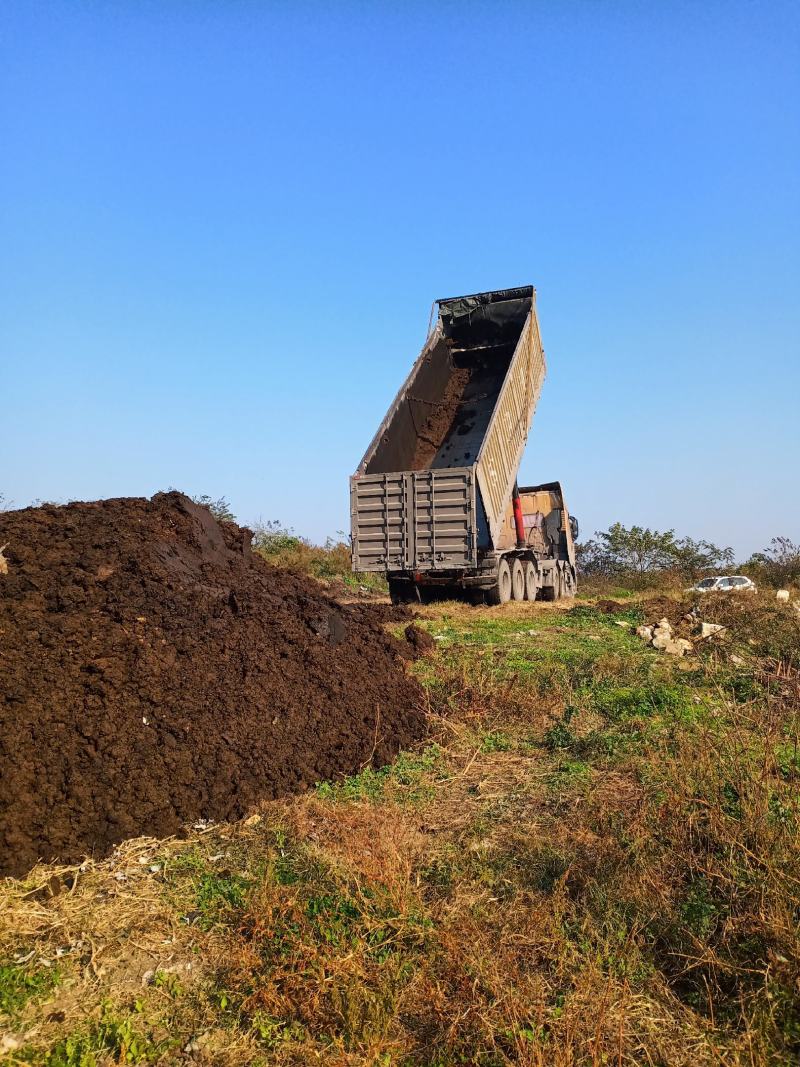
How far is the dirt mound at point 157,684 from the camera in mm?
4984

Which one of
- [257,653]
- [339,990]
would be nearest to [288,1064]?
[339,990]

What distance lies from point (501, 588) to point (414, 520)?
2678 millimetres

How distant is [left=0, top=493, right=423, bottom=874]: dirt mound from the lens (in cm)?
498

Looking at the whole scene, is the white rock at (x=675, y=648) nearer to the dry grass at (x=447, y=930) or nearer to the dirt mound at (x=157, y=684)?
the dirt mound at (x=157, y=684)

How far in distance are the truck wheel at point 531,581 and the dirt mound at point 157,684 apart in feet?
32.6

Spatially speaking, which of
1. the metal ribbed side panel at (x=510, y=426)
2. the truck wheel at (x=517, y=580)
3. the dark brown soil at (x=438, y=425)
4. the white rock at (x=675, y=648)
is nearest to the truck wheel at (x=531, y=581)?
the truck wheel at (x=517, y=580)

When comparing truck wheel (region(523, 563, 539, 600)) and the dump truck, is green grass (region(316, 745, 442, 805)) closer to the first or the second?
the dump truck

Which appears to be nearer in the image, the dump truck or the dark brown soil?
the dump truck

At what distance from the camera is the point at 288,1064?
3.01 m

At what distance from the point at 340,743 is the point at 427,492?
7982 mm

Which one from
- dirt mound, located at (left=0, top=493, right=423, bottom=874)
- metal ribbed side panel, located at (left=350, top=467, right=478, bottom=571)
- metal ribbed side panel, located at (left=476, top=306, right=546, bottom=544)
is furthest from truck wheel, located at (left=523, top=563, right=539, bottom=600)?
dirt mound, located at (left=0, top=493, right=423, bottom=874)

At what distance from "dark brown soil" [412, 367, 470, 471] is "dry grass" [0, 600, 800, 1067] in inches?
415

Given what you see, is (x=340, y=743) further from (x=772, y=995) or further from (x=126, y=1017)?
(x=772, y=995)

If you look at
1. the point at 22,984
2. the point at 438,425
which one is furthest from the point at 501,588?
the point at 22,984
